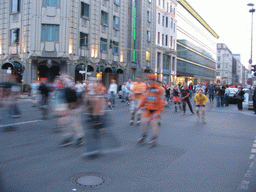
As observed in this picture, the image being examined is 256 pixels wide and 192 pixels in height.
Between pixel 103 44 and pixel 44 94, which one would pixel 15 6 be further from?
pixel 44 94

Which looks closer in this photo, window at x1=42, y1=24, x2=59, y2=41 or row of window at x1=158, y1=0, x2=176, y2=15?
window at x1=42, y1=24, x2=59, y2=41

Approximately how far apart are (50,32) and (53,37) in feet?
1.90

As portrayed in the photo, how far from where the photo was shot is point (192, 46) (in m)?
67.7

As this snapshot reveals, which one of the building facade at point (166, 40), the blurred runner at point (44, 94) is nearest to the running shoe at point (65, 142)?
the blurred runner at point (44, 94)

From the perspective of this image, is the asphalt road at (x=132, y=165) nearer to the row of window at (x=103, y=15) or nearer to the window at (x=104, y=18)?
the row of window at (x=103, y=15)

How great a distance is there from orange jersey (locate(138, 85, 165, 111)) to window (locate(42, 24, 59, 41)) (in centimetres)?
2326

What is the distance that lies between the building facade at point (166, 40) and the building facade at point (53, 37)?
17257 mm

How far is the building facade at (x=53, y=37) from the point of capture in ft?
93.2

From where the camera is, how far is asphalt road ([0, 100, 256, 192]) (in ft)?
14.4

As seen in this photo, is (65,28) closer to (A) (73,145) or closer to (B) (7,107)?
(B) (7,107)

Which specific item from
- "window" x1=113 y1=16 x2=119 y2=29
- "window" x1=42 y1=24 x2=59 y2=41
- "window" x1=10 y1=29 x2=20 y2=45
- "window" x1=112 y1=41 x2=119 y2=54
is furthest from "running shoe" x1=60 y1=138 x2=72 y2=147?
"window" x1=113 y1=16 x2=119 y2=29

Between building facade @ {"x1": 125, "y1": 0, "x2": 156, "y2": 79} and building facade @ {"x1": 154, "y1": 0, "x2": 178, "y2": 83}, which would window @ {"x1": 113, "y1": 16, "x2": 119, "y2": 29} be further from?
building facade @ {"x1": 154, "y1": 0, "x2": 178, "y2": 83}

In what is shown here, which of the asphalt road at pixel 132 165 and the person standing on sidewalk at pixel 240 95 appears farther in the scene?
the person standing on sidewalk at pixel 240 95

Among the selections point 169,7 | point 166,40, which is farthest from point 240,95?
point 169,7
